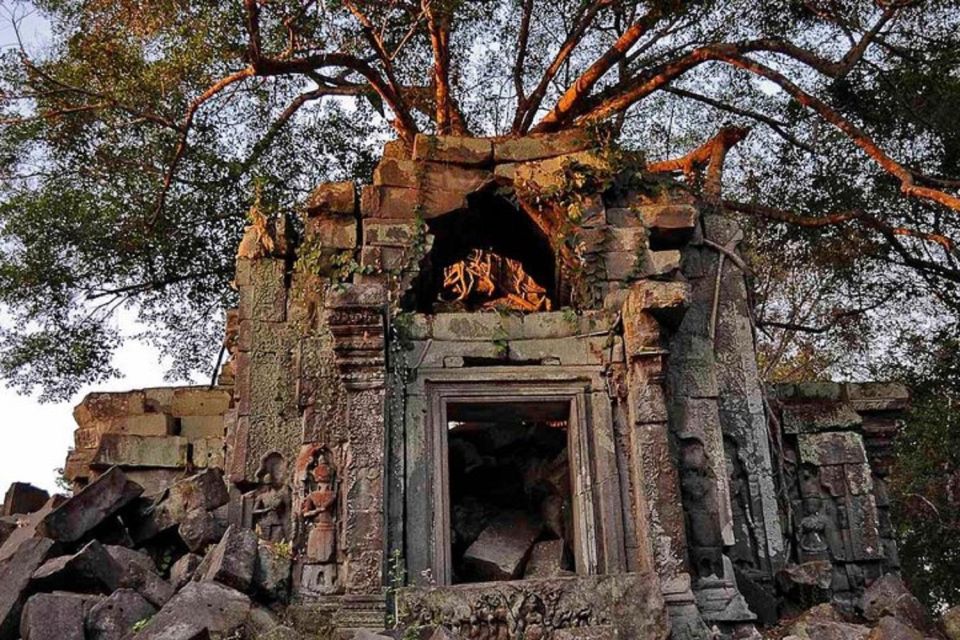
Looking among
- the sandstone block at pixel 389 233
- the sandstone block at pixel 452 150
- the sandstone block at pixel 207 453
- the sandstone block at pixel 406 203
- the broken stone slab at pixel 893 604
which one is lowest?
the broken stone slab at pixel 893 604

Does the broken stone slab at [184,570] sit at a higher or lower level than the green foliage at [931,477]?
lower

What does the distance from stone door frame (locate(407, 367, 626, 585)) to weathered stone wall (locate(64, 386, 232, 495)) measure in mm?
2927

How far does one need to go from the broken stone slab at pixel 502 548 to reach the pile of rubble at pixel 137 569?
161cm

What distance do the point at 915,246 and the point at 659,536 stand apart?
800 cm

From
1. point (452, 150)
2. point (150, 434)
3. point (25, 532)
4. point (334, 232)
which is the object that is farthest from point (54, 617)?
point (452, 150)

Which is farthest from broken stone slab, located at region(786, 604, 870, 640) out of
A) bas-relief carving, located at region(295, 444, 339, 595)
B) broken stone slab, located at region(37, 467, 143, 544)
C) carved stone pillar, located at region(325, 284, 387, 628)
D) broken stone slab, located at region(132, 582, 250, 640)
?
broken stone slab, located at region(37, 467, 143, 544)

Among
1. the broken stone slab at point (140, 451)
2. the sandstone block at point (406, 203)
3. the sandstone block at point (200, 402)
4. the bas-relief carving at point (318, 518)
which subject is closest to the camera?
the bas-relief carving at point (318, 518)

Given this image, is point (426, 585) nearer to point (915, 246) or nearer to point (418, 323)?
point (418, 323)

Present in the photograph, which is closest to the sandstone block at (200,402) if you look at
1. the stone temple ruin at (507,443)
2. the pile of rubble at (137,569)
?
the stone temple ruin at (507,443)

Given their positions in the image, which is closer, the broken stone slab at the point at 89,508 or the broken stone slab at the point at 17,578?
the broken stone slab at the point at 17,578

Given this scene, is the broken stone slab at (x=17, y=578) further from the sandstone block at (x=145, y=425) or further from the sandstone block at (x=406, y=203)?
the sandstone block at (x=406, y=203)

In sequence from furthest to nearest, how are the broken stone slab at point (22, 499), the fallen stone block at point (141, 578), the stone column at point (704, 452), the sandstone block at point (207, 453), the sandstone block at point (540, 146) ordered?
the sandstone block at point (207, 453) → the broken stone slab at point (22, 499) → the sandstone block at point (540, 146) → the stone column at point (704, 452) → the fallen stone block at point (141, 578)

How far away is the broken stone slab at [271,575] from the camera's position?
20.4 ft

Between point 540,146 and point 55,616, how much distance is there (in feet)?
15.8
